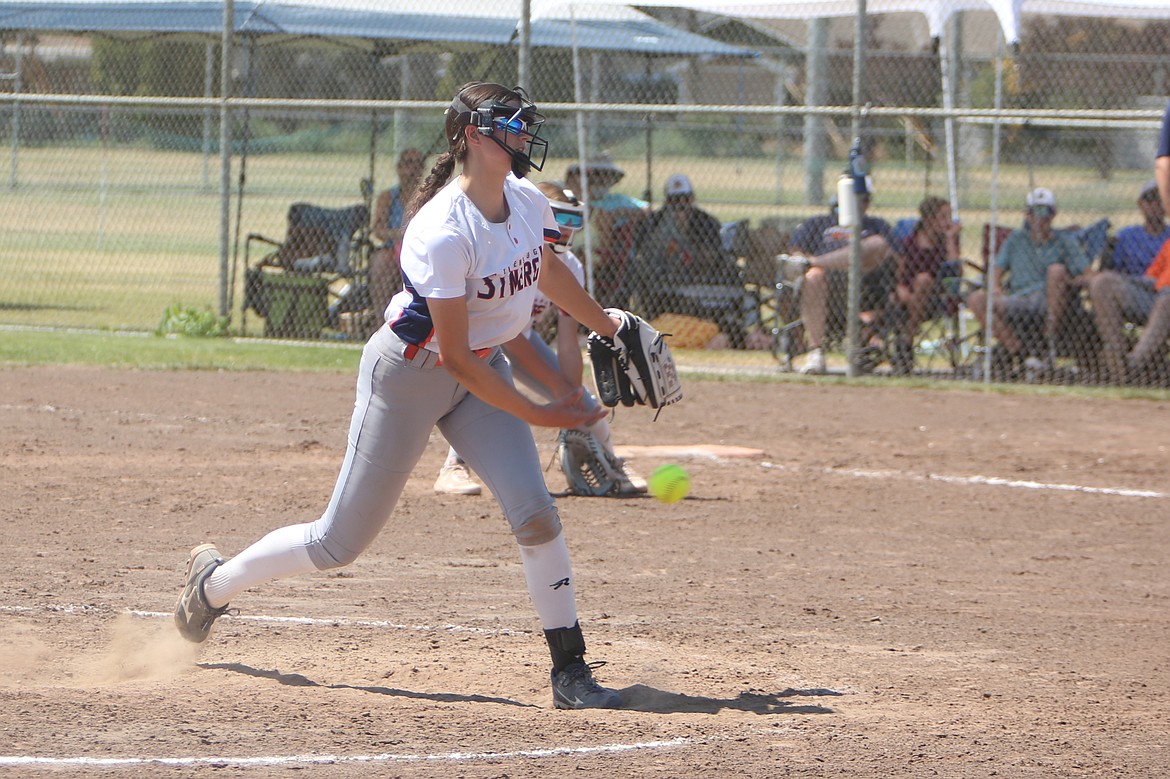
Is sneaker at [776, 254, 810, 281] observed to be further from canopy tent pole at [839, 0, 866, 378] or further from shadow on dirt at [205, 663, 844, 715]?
shadow on dirt at [205, 663, 844, 715]

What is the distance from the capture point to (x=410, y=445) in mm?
4637

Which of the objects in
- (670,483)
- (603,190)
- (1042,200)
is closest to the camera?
(670,483)

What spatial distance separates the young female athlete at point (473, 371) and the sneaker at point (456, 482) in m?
3.36

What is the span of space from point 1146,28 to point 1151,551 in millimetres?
29118

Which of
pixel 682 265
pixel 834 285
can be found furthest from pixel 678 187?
pixel 834 285

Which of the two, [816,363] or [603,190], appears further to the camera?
[603,190]

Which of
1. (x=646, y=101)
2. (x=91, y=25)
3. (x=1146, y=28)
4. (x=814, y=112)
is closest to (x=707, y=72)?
(x=646, y=101)

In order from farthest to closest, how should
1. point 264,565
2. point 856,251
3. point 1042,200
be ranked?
point 1042,200
point 856,251
point 264,565

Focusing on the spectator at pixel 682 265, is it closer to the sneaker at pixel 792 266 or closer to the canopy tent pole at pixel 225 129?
the sneaker at pixel 792 266

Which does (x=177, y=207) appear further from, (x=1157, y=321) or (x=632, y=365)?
(x=632, y=365)

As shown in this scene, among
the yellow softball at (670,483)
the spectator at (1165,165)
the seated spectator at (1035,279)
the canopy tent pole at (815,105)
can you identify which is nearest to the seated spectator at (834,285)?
the seated spectator at (1035,279)

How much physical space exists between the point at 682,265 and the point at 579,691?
31.8 ft

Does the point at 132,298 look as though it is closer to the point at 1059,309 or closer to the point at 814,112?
the point at 814,112

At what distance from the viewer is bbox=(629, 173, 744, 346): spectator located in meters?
14.0
